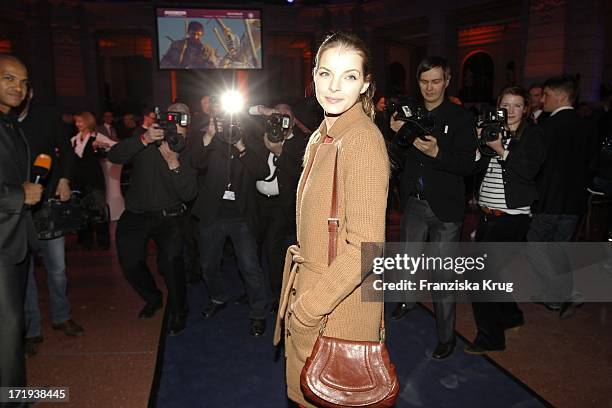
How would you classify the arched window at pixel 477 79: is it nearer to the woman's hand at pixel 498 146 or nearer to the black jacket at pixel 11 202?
the woman's hand at pixel 498 146

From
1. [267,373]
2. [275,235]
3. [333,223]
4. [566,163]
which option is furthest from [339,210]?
[566,163]

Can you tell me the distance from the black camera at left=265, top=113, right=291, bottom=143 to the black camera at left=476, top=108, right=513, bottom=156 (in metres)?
1.60

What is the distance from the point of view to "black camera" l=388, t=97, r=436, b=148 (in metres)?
3.12

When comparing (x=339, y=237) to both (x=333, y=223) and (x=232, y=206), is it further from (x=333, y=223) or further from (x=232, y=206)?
(x=232, y=206)

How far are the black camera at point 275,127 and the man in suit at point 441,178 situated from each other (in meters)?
1.04

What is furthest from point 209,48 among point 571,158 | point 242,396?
point 242,396

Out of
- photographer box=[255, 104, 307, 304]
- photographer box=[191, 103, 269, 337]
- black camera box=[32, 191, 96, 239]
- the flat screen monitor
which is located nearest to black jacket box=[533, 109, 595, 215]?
photographer box=[255, 104, 307, 304]

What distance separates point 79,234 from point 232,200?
3.61 meters

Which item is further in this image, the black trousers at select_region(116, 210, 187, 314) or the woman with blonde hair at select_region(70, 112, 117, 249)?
the woman with blonde hair at select_region(70, 112, 117, 249)

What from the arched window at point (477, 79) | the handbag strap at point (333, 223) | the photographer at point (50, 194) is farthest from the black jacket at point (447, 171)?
the arched window at point (477, 79)

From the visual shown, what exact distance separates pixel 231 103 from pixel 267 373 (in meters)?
2.18

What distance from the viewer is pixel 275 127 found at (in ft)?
13.2

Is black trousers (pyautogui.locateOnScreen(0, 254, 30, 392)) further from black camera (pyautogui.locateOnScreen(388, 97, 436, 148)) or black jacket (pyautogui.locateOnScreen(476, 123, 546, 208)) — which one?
black jacket (pyautogui.locateOnScreen(476, 123, 546, 208))

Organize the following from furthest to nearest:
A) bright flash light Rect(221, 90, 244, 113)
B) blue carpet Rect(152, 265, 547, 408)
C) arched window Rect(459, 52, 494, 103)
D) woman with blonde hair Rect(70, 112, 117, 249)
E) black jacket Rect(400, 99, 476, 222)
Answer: arched window Rect(459, 52, 494, 103) < woman with blonde hair Rect(70, 112, 117, 249) < bright flash light Rect(221, 90, 244, 113) < black jacket Rect(400, 99, 476, 222) < blue carpet Rect(152, 265, 547, 408)
